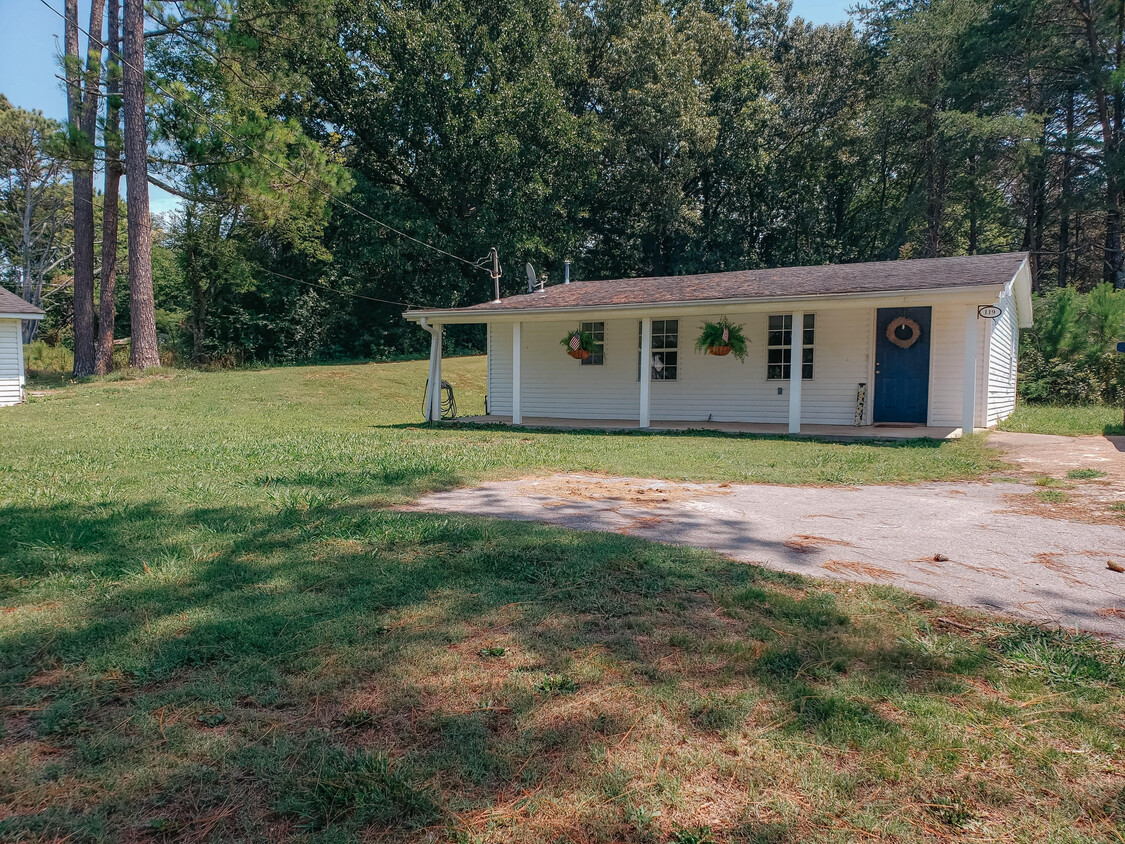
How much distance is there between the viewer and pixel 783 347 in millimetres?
12969

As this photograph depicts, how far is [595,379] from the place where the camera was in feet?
48.5

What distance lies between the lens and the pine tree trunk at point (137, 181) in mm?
18000

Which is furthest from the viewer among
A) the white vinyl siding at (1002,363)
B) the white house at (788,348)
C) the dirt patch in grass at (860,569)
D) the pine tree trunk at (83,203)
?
the pine tree trunk at (83,203)

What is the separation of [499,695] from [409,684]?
1.07 ft

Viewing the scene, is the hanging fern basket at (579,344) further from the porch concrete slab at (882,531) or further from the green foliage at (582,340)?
the porch concrete slab at (882,531)

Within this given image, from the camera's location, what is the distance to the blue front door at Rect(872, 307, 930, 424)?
1215cm

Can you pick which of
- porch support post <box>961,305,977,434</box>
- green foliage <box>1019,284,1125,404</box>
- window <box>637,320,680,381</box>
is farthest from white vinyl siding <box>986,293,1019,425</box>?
window <box>637,320,680,381</box>

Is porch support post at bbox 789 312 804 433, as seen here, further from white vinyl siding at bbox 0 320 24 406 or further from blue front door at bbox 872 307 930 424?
white vinyl siding at bbox 0 320 24 406

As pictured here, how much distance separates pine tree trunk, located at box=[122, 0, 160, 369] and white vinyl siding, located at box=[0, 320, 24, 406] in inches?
98.7

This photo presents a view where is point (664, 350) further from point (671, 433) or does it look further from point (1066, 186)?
point (1066, 186)

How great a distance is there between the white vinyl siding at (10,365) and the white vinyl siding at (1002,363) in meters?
21.5

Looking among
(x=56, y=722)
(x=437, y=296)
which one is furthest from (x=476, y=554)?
(x=437, y=296)

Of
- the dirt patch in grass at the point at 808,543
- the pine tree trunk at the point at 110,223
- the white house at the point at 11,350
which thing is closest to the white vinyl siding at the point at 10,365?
the white house at the point at 11,350

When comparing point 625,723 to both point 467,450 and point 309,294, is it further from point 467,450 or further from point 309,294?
point 309,294
